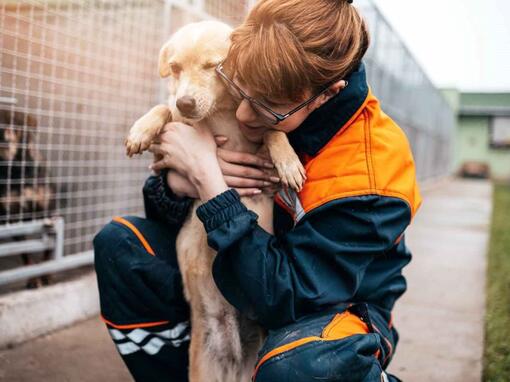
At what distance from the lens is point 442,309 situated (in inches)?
115

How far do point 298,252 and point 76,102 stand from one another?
1.76 m

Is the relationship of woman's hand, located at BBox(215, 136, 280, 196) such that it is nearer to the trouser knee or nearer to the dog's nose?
the dog's nose

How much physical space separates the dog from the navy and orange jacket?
A: 1.46 m

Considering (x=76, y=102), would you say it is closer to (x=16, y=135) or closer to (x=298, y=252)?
(x=16, y=135)

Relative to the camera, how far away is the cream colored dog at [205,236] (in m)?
1.42

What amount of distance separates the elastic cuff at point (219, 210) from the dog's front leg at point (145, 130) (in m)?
0.33

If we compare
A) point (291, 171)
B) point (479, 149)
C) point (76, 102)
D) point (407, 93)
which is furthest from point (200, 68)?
point (479, 149)

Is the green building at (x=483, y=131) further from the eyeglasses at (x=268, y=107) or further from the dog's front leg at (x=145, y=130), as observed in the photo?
the eyeglasses at (x=268, y=107)

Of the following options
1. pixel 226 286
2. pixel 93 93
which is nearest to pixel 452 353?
pixel 226 286

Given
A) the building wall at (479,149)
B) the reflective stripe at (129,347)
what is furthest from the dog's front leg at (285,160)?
the building wall at (479,149)

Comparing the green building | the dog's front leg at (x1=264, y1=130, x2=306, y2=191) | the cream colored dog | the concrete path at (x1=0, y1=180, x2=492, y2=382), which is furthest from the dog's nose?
the green building

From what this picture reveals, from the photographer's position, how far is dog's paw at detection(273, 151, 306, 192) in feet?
4.45

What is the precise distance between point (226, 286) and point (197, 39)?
2.33 feet

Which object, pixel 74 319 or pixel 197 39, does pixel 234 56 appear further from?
pixel 74 319
